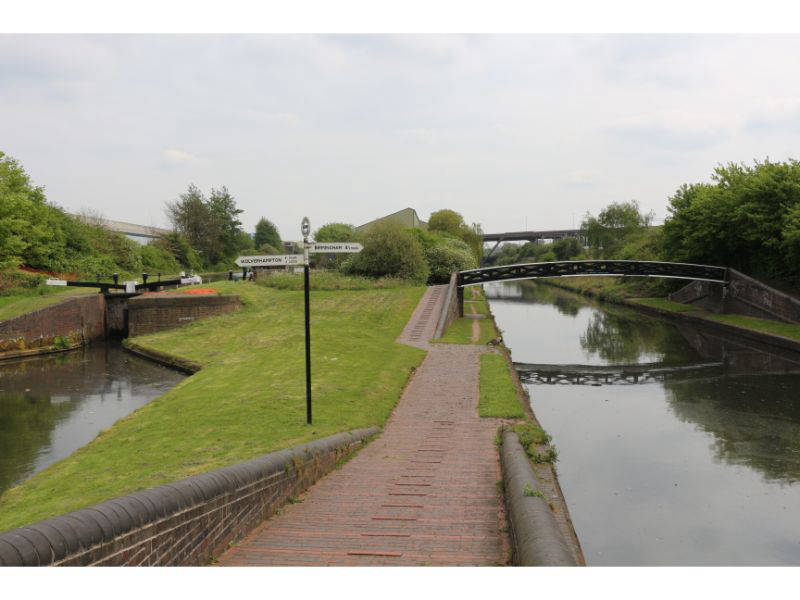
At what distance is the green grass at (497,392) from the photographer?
14027mm

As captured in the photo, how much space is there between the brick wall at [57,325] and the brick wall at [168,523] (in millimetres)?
22989

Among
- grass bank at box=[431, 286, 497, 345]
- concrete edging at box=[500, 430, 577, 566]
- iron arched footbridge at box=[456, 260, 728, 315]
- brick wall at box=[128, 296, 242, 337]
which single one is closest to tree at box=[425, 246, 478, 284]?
grass bank at box=[431, 286, 497, 345]

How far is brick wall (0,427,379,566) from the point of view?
4117 millimetres

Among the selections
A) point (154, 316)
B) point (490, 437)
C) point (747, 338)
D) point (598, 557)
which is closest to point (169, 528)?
point (598, 557)

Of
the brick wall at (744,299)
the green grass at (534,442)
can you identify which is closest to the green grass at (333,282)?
the brick wall at (744,299)

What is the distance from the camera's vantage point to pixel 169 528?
5324 millimetres

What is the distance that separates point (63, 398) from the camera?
19.5m

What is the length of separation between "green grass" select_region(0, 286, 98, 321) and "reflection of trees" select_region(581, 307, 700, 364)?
2559cm

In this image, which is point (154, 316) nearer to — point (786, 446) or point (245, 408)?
point (245, 408)

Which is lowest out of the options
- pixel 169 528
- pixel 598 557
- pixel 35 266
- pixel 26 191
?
pixel 598 557

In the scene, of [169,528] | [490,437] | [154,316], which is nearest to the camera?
[169,528]

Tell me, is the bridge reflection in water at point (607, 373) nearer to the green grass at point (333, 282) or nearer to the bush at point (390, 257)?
the green grass at point (333, 282)

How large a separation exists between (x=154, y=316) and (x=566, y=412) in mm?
21294

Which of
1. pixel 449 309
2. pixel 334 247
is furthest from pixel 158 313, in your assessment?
pixel 334 247
